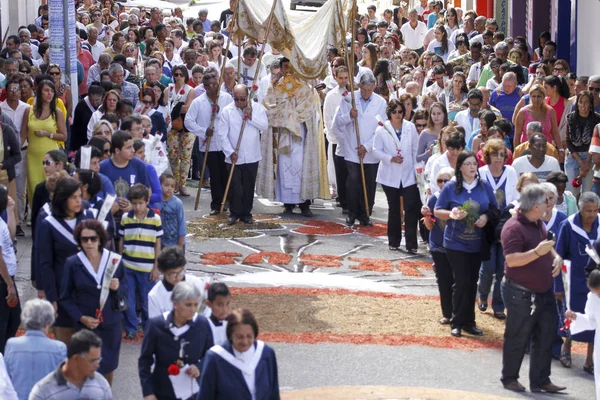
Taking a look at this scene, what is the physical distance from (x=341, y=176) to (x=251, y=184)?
145 centimetres

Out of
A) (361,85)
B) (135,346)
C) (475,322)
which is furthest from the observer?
(361,85)

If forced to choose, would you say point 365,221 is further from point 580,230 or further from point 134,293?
point 580,230

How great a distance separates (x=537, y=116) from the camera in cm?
1627

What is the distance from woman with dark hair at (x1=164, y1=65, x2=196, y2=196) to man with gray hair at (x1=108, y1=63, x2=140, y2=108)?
3.30 ft

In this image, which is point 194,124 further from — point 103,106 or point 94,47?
point 94,47

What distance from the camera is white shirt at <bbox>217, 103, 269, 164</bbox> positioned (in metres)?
17.3

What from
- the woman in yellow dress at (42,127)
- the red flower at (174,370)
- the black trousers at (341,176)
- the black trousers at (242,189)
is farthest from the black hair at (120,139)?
the black trousers at (341,176)

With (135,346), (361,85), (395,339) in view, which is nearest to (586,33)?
(361,85)

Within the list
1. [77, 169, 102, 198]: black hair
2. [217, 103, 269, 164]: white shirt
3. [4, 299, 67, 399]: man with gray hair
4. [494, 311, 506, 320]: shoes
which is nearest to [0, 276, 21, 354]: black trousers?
[77, 169, 102, 198]: black hair

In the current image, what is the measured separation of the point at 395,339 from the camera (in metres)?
12.1

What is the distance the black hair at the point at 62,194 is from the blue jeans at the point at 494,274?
448 cm

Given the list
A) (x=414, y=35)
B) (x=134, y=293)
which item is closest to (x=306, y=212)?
(x=134, y=293)

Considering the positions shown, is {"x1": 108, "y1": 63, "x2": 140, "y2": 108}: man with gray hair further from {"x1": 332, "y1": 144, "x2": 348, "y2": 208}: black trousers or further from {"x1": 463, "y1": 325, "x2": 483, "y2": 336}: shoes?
{"x1": 463, "y1": 325, "x2": 483, "y2": 336}: shoes

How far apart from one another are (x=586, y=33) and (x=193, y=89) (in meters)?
6.65
